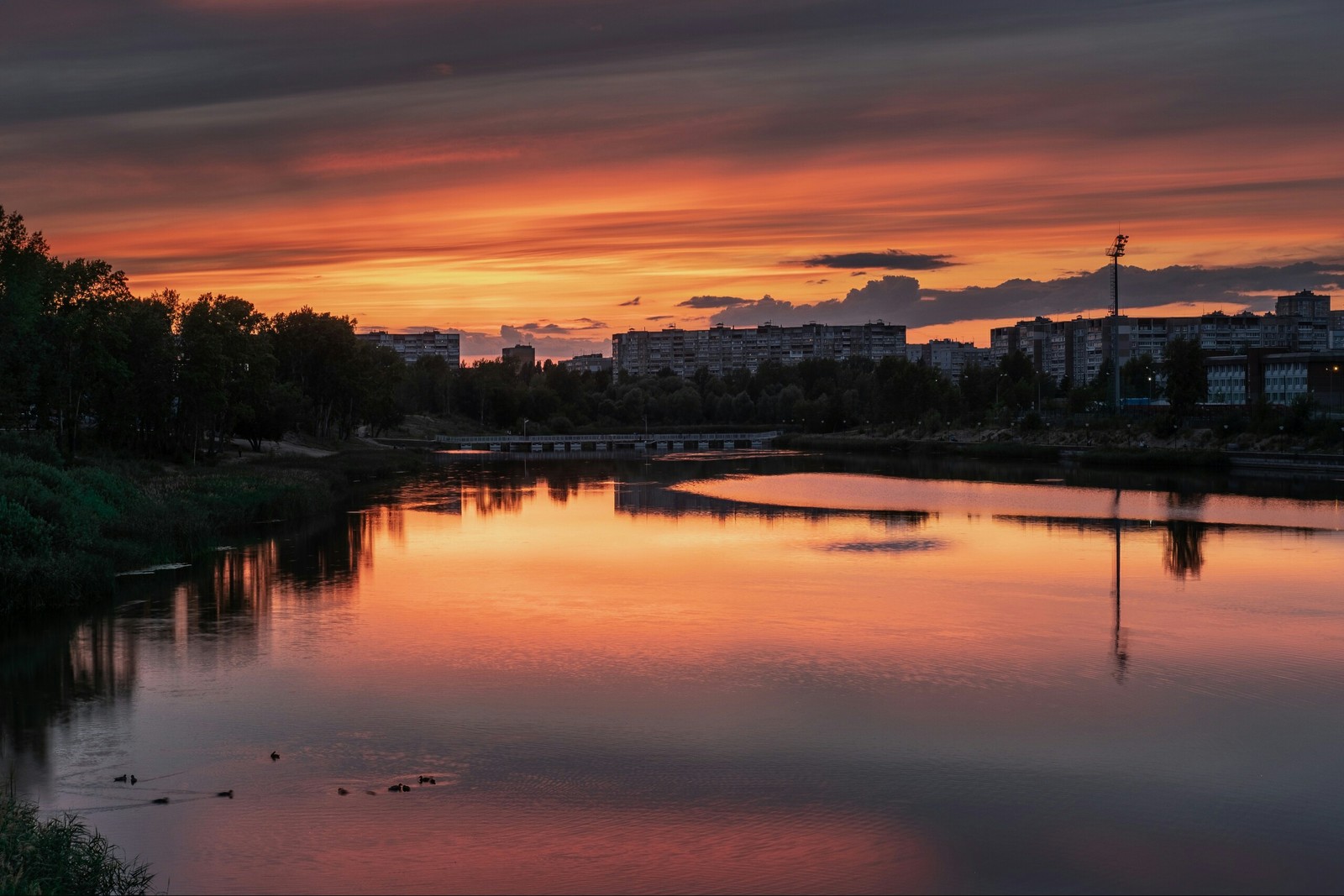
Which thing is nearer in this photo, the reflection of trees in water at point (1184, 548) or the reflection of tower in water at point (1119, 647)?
the reflection of tower in water at point (1119, 647)

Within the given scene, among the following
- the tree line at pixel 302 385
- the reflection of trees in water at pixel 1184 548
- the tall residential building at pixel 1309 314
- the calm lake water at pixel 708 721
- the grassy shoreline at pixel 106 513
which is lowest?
the calm lake water at pixel 708 721

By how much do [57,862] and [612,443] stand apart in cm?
10292

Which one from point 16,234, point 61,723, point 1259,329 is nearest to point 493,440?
point 16,234

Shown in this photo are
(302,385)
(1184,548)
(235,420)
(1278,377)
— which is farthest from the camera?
(1278,377)

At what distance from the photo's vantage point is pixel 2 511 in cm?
2280

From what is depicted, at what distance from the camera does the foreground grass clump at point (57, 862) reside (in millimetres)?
9320

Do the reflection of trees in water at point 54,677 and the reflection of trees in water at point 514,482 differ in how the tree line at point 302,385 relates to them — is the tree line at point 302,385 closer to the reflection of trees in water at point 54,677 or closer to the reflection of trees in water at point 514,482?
the reflection of trees in water at point 514,482

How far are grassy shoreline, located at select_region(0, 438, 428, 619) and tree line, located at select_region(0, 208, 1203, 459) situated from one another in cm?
324

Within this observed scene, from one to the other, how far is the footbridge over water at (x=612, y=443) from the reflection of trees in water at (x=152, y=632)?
71.9 meters

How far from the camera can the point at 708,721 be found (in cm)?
1585

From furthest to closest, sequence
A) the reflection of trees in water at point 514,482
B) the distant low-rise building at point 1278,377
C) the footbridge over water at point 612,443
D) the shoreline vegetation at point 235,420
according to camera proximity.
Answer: the footbridge over water at point 612,443 < the distant low-rise building at point 1278,377 < the reflection of trees in water at point 514,482 < the shoreline vegetation at point 235,420

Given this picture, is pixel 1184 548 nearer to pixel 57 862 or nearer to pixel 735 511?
pixel 735 511

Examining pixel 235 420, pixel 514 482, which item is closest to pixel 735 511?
pixel 514 482

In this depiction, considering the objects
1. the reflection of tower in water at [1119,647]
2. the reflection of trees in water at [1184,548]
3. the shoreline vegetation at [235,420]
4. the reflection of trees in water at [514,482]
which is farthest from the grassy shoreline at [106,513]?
the reflection of trees in water at [1184,548]
